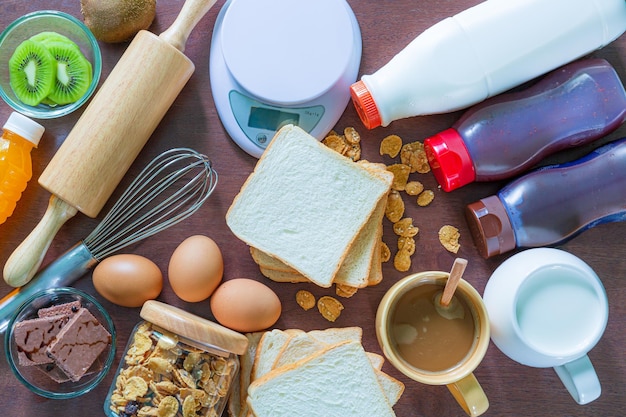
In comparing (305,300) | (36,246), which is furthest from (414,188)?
(36,246)

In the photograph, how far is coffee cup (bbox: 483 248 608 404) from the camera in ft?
2.92

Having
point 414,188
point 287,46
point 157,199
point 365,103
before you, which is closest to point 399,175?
point 414,188

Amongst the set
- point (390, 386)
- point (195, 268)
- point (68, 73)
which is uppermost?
point (68, 73)

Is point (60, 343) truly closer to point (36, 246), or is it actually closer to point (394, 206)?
point (36, 246)

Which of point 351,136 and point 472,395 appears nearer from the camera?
point 472,395

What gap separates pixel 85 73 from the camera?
0.97 meters

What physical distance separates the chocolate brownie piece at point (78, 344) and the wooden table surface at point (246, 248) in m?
0.08

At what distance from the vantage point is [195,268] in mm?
919

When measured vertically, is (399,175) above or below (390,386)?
above

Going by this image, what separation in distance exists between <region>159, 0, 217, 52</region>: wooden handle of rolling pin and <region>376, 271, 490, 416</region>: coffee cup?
45 cm

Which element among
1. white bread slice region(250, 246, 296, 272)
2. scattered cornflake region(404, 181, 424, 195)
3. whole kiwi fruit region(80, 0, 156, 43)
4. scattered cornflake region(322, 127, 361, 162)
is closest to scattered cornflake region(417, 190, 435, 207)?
scattered cornflake region(404, 181, 424, 195)

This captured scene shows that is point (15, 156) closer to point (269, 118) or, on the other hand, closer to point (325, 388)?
point (269, 118)

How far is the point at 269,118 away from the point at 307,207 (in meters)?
0.14

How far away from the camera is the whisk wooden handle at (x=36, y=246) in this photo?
933mm
